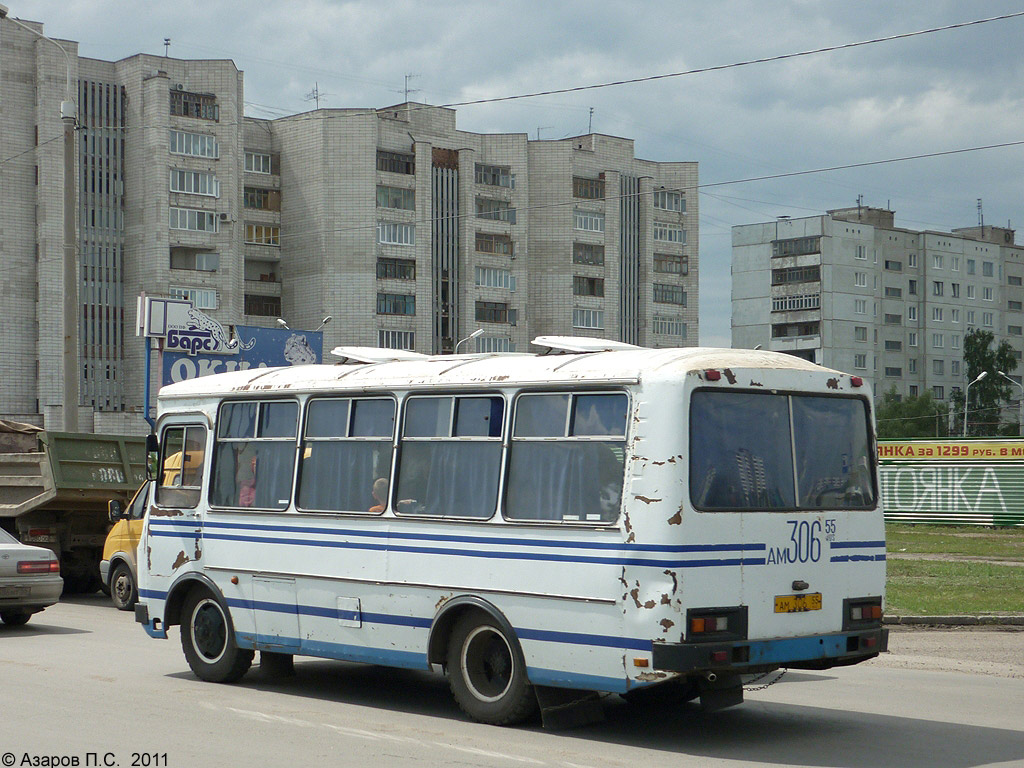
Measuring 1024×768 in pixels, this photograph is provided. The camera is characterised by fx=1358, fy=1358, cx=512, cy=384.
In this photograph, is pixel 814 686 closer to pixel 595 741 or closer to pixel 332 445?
pixel 595 741

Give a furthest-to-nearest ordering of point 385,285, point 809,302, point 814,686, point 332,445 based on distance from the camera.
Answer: point 809,302, point 385,285, point 814,686, point 332,445

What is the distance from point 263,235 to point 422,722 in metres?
77.8

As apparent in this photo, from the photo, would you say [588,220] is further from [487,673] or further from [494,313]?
[487,673]

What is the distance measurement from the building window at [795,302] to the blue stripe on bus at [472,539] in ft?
356

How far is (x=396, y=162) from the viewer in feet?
280

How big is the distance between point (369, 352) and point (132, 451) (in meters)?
11.6

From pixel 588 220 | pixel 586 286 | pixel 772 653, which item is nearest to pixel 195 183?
pixel 588 220

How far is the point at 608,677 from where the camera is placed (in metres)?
8.71

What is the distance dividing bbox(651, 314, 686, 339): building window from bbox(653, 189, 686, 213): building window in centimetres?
799

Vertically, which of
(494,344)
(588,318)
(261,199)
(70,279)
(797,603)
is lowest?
(797,603)

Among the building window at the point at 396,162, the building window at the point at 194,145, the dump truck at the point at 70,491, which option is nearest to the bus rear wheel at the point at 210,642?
the dump truck at the point at 70,491

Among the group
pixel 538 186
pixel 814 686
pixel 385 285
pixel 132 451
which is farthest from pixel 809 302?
pixel 814 686

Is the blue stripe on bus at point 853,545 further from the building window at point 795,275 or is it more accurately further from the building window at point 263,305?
the building window at point 795,275

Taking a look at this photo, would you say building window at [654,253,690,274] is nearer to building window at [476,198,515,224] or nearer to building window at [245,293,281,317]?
building window at [476,198,515,224]
